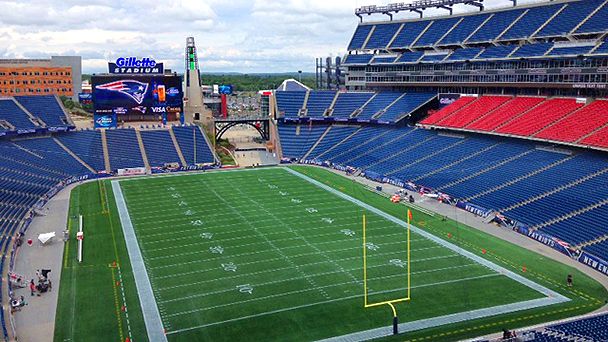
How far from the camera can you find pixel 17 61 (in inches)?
4281

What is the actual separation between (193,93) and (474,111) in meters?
36.4

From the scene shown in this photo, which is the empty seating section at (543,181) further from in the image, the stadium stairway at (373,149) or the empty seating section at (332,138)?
the empty seating section at (332,138)

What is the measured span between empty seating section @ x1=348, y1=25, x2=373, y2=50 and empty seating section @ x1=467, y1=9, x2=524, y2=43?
1771 cm

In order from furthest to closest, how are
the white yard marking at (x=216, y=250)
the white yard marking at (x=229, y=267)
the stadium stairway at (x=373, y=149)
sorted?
the stadium stairway at (x=373, y=149), the white yard marking at (x=216, y=250), the white yard marking at (x=229, y=267)

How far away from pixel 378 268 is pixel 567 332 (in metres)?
10.1

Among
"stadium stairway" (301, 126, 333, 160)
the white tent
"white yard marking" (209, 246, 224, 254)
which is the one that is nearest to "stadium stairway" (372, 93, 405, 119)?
"stadium stairway" (301, 126, 333, 160)

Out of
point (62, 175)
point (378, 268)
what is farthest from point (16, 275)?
point (62, 175)

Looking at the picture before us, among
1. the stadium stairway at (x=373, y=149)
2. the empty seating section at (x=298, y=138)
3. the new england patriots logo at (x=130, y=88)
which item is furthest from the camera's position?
the empty seating section at (x=298, y=138)

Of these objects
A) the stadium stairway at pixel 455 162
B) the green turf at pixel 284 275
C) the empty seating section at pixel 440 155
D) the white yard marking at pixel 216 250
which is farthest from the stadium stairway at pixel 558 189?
the white yard marking at pixel 216 250

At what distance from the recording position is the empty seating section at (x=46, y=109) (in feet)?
199

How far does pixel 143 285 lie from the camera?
2570 centimetres

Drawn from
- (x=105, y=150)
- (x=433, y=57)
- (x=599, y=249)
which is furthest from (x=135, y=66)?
(x=599, y=249)

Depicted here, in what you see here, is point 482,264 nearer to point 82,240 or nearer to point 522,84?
point 82,240

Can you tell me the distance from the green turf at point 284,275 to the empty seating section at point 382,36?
36.3 metres
